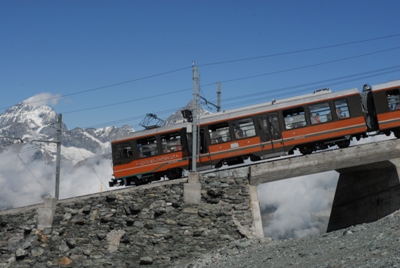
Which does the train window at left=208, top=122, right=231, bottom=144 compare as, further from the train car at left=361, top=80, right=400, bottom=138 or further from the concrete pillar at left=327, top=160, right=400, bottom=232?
the train car at left=361, top=80, right=400, bottom=138

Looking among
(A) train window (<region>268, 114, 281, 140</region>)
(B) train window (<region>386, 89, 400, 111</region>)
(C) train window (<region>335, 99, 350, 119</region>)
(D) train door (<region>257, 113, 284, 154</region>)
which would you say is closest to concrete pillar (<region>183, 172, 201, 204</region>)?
(D) train door (<region>257, 113, 284, 154</region>)

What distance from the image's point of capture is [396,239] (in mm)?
13492

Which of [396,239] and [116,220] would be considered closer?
[396,239]

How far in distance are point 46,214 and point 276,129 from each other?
12.7 m

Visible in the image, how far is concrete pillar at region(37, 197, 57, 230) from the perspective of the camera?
24125 mm

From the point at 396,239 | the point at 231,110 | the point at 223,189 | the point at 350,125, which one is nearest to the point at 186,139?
the point at 231,110

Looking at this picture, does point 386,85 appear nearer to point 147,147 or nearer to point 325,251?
point 147,147

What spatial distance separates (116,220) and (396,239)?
1378cm

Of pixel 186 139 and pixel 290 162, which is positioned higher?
pixel 186 139

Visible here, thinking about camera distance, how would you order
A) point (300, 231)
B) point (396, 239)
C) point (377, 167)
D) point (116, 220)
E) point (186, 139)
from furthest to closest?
point (300, 231)
point (186, 139)
point (377, 167)
point (116, 220)
point (396, 239)

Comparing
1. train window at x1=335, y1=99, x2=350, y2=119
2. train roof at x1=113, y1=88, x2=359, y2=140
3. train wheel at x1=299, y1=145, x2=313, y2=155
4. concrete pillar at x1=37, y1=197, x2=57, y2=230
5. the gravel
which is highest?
train roof at x1=113, y1=88, x2=359, y2=140

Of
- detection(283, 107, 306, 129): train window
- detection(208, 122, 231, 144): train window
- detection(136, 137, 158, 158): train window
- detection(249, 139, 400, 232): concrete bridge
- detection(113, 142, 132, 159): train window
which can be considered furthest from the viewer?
detection(113, 142, 132, 159): train window

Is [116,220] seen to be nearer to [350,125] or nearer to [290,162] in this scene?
[290,162]

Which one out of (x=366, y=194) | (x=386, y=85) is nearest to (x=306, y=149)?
(x=366, y=194)
